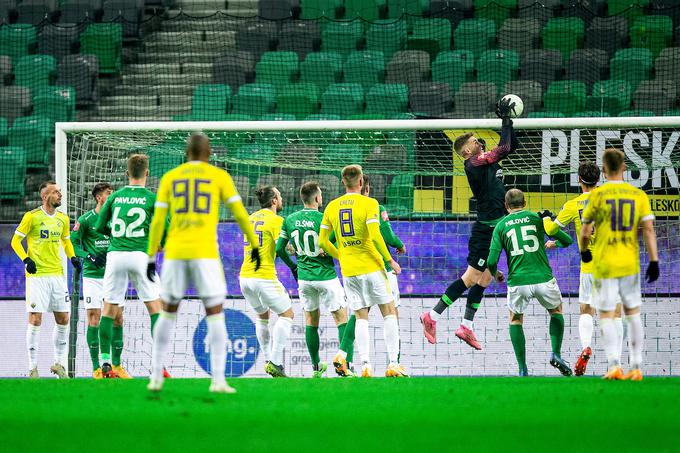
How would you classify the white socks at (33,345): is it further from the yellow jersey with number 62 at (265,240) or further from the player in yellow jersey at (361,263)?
the player in yellow jersey at (361,263)

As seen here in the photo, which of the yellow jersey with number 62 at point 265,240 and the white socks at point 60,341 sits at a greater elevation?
the yellow jersey with number 62 at point 265,240

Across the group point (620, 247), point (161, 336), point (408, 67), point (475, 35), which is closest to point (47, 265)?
point (161, 336)

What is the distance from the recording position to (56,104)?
63.6 ft

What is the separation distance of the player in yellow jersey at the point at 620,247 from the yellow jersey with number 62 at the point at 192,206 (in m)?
3.62

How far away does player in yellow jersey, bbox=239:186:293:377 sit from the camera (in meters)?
12.0

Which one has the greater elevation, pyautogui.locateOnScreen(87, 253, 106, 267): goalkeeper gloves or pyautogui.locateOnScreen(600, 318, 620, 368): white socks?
pyautogui.locateOnScreen(87, 253, 106, 267): goalkeeper gloves

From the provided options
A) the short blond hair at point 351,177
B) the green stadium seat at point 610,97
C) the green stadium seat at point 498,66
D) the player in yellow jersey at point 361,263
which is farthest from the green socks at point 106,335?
the green stadium seat at point 610,97

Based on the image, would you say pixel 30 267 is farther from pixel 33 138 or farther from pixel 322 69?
pixel 322 69

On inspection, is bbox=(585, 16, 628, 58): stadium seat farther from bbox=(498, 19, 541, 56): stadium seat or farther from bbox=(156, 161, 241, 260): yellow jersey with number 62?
bbox=(156, 161, 241, 260): yellow jersey with number 62

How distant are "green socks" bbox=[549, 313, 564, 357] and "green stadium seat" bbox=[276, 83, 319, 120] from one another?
8300mm

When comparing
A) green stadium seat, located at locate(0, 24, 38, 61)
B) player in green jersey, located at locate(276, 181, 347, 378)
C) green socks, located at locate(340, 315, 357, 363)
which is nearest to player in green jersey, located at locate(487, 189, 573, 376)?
green socks, located at locate(340, 315, 357, 363)

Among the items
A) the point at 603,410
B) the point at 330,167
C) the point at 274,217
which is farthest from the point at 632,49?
the point at 603,410

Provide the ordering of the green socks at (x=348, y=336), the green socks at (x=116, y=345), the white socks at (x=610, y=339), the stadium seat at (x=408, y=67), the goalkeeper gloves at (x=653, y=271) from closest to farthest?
the goalkeeper gloves at (x=653, y=271)
the white socks at (x=610, y=339)
the green socks at (x=116, y=345)
the green socks at (x=348, y=336)
the stadium seat at (x=408, y=67)

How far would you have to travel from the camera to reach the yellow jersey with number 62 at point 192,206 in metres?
7.21
